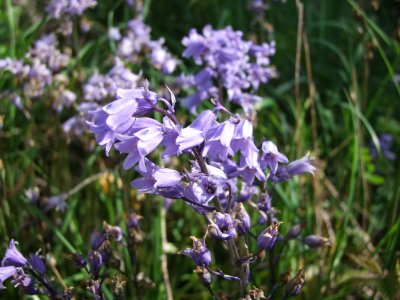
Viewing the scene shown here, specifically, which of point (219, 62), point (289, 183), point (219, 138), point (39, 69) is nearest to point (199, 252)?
point (219, 138)

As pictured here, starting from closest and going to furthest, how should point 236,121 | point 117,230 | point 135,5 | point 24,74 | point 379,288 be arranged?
1. point 236,121
2. point 117,230
3. point 379,288
4. point 24,74
5. point 135,5

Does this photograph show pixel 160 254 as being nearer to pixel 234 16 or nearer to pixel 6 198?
pixel 6 198

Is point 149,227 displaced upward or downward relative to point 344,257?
upward

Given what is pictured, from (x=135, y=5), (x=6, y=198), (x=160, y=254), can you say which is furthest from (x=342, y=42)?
(x=6, y=198)

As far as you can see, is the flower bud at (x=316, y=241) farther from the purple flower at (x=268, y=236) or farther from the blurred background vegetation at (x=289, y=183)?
the purple flower at (x=268, y=236)

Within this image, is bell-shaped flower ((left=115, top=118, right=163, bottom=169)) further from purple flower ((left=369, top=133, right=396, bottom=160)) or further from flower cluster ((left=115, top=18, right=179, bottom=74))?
purple flower ((left=369, top=133, right=396, bottom=160))
